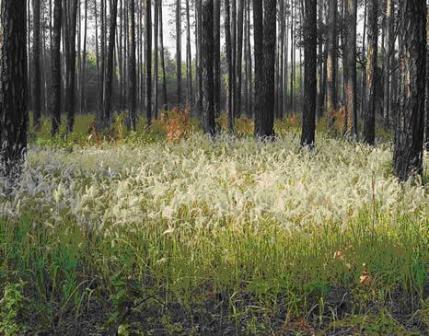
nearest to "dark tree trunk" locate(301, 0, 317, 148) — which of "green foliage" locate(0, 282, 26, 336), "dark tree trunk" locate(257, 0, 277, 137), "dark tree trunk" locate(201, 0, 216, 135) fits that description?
"dark tree trunk" locate(257, 0, 277, 137)

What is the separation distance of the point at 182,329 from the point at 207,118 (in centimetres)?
986

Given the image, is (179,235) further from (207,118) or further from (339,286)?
(207,118)

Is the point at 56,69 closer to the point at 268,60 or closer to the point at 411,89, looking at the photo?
the point at 268,60

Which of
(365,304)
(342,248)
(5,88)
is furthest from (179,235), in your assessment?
(5,88)

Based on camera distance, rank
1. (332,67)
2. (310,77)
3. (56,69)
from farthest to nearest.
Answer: (332,67), (56,69), (310,77)

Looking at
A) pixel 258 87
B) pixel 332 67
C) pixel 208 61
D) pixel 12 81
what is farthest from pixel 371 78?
pixel 12 81

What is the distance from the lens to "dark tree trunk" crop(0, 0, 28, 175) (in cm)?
668

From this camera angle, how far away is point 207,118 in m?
13.0

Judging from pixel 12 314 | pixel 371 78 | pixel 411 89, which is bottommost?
pixel 12 314

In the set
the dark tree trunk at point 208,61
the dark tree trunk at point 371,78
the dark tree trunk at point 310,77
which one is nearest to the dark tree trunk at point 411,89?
the dark tree trunk at point 310,77

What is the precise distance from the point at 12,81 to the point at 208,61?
672 cm

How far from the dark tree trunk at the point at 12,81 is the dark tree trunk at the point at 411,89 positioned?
4780 mm

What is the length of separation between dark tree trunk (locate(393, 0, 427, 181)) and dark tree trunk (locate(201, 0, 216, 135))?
6.48 metres

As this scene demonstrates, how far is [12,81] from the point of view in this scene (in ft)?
22.1
